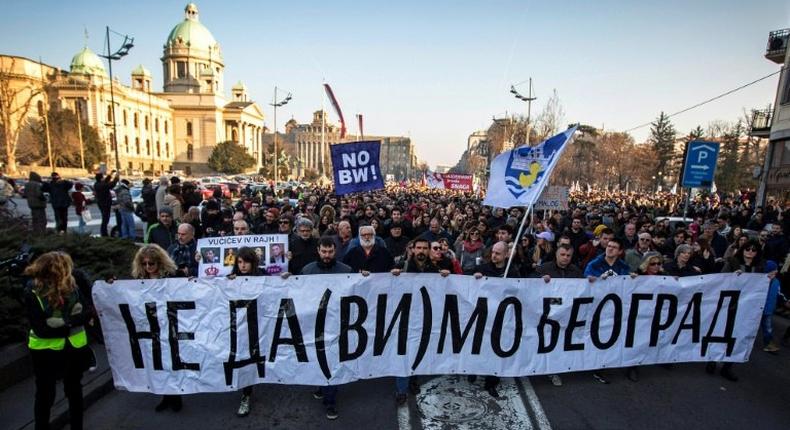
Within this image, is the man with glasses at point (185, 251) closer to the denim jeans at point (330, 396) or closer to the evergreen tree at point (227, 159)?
the denim jeans at point (330, 396)

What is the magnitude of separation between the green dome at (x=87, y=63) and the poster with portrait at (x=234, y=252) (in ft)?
336

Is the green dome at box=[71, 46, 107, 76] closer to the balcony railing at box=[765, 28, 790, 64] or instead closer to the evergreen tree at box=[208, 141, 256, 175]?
the evergreen tree at box=[208, 141, 256, 175]

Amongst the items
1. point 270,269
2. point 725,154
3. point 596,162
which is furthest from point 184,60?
point 270,269

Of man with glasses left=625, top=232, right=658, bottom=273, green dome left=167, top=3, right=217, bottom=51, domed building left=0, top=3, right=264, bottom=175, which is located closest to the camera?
man with glasses left=625, top=232, right=658, bottom=273

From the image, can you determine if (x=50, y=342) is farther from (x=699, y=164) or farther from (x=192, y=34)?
(x=192, y=34)

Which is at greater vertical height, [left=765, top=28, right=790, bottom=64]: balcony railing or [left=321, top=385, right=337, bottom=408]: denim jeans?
[left=765, top=28, right=790, bottom=64]: balcony railing

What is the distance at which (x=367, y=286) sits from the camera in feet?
14.6

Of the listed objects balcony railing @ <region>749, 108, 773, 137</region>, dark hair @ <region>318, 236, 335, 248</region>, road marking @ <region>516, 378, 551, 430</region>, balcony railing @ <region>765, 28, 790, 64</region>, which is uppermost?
balcony railing @ <region>765, 28, 790, 64</region>

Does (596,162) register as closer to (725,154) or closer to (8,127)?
(725,154)

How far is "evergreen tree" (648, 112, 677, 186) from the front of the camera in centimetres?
6340

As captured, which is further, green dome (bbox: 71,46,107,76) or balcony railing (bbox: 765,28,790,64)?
green dome (bbox: 71,46,107,76)

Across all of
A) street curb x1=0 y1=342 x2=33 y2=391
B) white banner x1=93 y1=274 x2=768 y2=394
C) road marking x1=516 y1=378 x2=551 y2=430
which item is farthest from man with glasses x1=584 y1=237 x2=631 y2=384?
street curb x1=0 y1=342 x2=33 y2=391

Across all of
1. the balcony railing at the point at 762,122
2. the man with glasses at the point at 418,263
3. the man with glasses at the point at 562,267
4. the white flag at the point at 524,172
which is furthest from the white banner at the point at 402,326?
the balcony railing at the point at 762,122

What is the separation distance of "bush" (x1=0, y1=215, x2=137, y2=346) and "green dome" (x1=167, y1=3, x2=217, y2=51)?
116 m
